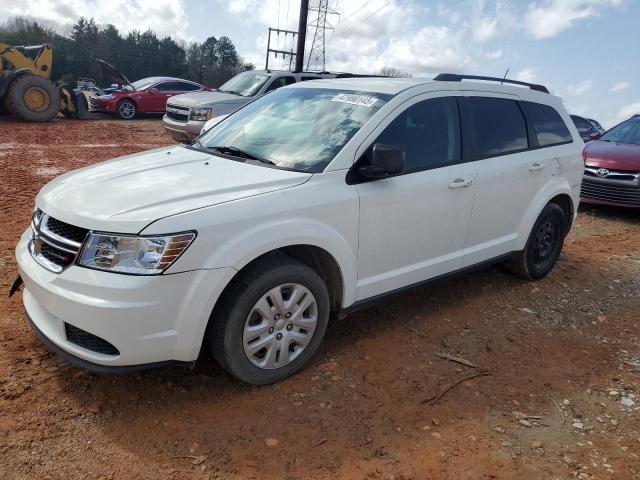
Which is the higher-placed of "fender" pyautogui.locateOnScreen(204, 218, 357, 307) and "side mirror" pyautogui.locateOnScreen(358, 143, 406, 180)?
"side mirror" pyautogui.locateOnScreen(358, 143, 406, 180)

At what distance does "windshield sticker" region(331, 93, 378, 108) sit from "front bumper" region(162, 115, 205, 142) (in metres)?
7.17

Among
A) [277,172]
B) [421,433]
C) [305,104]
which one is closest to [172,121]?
[305,104]

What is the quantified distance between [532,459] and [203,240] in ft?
6.61

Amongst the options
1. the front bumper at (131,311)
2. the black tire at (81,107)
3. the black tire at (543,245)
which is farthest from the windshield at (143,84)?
the front bumper at (131,311)

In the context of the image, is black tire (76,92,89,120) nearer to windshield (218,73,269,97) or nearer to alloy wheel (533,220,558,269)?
windshield (218,73,269,97)

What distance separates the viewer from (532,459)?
268cm

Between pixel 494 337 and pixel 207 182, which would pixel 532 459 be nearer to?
pixel 494 337

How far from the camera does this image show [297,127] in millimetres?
3643

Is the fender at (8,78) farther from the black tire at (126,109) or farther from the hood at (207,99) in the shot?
the hood at (207,99)

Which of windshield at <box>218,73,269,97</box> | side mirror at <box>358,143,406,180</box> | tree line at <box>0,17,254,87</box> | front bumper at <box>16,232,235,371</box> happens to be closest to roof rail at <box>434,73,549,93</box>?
side mirror at <box>358,143,406,180</box>

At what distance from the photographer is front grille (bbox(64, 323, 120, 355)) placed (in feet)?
8.55

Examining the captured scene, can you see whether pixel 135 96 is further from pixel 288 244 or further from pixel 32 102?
pixel 288 244

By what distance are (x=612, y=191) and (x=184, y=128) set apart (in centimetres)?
824

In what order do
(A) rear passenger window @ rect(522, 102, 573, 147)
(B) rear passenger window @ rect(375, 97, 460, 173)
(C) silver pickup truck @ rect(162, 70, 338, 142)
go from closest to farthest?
(B) rear passenger window @ rect(375, 97, 460, 173)
(A) rear passenger window @ rect(522, 102, 573, 147)
(C) silver pickup truck @ rect(162, 70, 338, 142)
